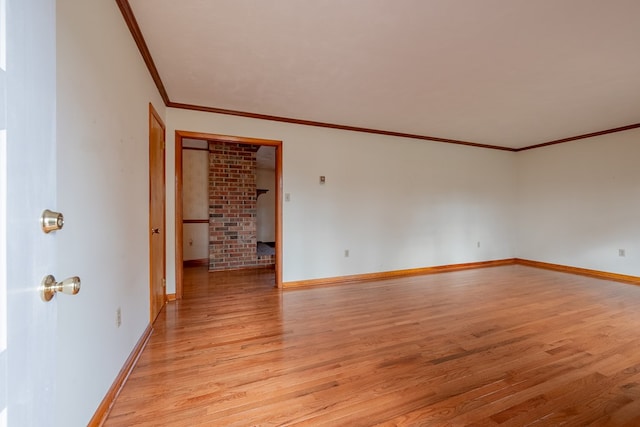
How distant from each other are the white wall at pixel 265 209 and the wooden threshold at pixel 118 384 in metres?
5.06

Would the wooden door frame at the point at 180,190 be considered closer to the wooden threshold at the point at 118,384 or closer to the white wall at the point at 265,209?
A: the wooden threshold at the point at 118,384

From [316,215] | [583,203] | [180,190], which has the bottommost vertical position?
[316,215]

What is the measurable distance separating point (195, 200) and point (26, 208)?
17.7 feet

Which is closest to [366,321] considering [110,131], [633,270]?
[110,131]

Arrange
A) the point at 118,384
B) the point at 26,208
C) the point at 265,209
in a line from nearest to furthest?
1. the point at 26,208
2. the point at 118,384
3. the point at 265,209

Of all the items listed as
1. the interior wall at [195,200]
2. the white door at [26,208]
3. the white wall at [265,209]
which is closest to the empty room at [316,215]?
the white door at [26,208]

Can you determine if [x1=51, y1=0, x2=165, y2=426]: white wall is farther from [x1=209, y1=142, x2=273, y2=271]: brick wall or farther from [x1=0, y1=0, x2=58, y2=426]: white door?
[x1=209, y1=142, x2=273, y2=271]: brick wall

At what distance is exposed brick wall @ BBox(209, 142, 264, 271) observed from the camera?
491 cm

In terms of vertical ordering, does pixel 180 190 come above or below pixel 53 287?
above

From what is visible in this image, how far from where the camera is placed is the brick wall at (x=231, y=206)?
491cm

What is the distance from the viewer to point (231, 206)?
5.05 meters

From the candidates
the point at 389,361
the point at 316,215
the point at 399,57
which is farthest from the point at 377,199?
the point at 389,361

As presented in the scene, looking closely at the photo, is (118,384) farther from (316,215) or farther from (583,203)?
(583,203)

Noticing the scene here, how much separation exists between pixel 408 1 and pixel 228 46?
1.34 m
